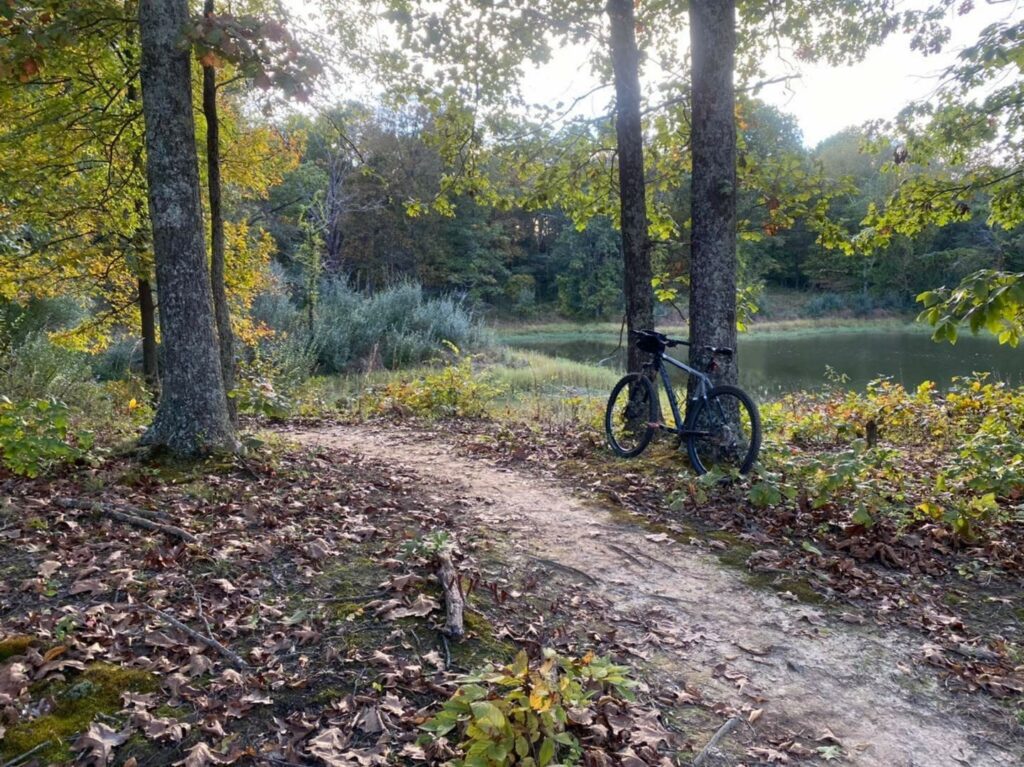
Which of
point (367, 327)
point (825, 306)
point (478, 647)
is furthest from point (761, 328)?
point (478, 647)

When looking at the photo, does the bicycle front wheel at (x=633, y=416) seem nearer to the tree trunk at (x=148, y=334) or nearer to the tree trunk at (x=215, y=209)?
the tree trunk at (x=215, y=209)

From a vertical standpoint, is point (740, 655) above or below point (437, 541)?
below

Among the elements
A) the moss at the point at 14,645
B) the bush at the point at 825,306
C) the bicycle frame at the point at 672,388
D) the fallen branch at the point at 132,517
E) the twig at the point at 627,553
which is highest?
the bush at the point at 825,306

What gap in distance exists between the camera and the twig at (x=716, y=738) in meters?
2.19

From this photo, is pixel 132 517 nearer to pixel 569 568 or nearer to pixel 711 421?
pixel 569 568

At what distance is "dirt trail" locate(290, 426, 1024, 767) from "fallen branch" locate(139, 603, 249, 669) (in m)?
1.68

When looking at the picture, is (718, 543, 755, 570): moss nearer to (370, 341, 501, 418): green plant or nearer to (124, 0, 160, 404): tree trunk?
(370, 341, 501, 418): green plant

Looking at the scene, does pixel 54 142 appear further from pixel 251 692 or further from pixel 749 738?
pixel 749 738

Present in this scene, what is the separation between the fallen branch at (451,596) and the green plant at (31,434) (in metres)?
2.27

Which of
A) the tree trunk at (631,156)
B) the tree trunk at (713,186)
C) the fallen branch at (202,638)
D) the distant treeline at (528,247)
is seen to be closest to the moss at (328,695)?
the fallen branch at (202,638)

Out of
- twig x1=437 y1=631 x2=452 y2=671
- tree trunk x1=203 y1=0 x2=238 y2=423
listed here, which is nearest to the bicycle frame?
twig x1=437 y1=631 x2=452 y2=671

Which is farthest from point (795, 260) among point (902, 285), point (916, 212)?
point (916, 212)

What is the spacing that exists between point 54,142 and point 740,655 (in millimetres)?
7585

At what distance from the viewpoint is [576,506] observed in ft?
15.9
